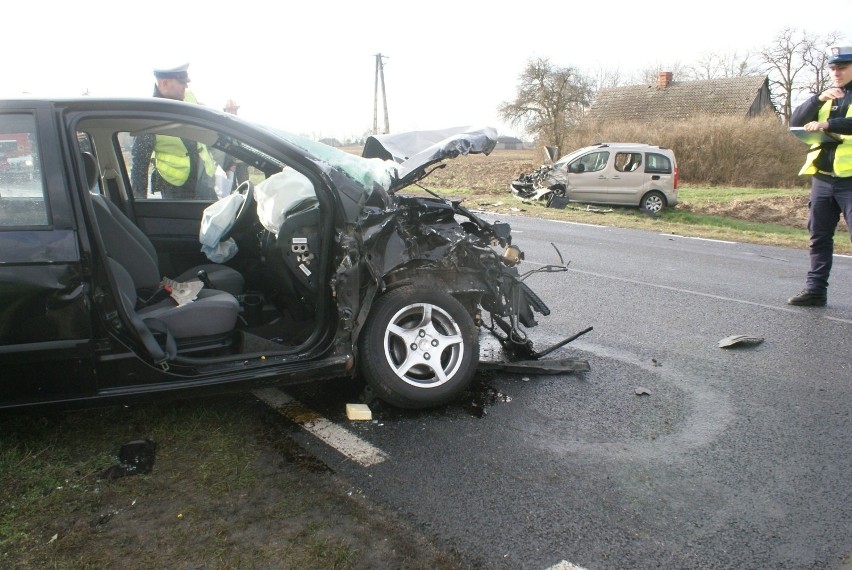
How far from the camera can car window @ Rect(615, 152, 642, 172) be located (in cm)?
1773

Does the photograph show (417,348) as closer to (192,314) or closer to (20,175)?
(192,314)

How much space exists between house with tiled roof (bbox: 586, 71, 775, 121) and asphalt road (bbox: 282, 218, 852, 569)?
36.4 meters

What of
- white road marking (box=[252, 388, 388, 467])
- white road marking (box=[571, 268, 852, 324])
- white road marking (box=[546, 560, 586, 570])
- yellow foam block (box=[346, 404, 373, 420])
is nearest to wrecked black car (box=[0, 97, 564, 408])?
yellow foam block (box=[346, 404, 373, 420])

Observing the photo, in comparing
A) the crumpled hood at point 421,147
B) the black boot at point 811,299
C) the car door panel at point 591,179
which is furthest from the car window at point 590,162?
the crumpled hood at point 421,147

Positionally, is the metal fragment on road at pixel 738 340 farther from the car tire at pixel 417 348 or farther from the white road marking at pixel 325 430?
the white road marking at pixel 325 430

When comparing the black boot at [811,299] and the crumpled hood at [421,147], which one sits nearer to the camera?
the crumpled hood at [421,147]

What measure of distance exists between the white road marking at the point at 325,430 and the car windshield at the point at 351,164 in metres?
1.33

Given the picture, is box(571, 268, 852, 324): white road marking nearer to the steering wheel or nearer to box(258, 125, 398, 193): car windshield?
box(258, 125, 398, 193): car windshield

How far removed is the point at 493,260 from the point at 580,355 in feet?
4.50

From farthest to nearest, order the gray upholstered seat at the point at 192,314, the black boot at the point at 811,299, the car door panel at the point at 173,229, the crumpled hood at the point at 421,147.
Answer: the black boot at the point at 811,299 < the car door panel at the point at 173,229 < the crumpled hood at the point at 421,147 < the gray upholstered seat at the point at 192,314

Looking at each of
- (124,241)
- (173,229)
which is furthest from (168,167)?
(124,241)

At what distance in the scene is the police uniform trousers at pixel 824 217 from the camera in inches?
243

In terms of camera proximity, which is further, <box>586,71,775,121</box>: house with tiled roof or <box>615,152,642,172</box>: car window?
<box>586,71,775,121</box>: house with tiled roof

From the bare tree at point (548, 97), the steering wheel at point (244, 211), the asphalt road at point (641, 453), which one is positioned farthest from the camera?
the bare tree at point (548, 97)
